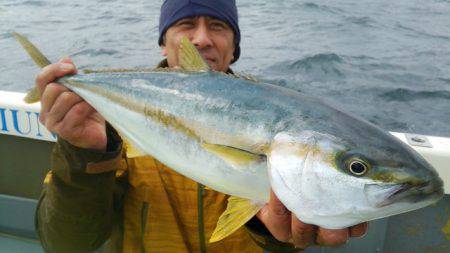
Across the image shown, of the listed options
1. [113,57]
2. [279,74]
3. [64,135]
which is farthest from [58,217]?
[113,57]

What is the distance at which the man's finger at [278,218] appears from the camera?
177 centimetres

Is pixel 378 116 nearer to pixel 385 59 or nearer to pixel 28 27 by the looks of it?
pixel 385 59

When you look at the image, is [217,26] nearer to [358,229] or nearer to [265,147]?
[265,147]

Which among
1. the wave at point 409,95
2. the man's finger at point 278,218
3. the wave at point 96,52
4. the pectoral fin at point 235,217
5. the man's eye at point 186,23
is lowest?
the wave at point 96,52

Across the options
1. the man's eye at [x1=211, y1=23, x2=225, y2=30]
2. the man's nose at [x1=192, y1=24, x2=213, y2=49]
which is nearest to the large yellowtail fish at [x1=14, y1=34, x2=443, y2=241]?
the man's nose at [x1=192, y1=24, x2=213, y2=49]

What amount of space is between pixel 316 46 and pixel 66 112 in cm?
881

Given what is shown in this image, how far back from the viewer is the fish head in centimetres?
143

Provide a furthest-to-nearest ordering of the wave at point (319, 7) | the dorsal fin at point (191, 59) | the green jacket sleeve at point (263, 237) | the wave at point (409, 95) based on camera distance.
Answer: the wave at point (319, 7) < the wave at point (409, 95) < the green jacket sleeve at point (263, 237) < the dorsal fin at point (191, 59)

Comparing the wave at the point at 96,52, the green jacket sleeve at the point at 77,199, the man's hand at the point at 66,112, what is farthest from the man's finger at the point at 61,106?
the wave at the point at 96,52

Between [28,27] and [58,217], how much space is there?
1095 cm

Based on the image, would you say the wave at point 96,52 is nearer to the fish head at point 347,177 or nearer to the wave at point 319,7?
the wave at point 319,7

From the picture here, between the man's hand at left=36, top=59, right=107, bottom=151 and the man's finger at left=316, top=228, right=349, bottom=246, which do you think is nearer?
the man's finger at left=316, top=228, right=349, bottom=246

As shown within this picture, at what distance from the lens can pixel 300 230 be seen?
1.80 m

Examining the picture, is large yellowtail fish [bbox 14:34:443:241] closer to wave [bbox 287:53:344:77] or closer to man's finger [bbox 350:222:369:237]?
man's finger [bbox 350:222:369:237]
